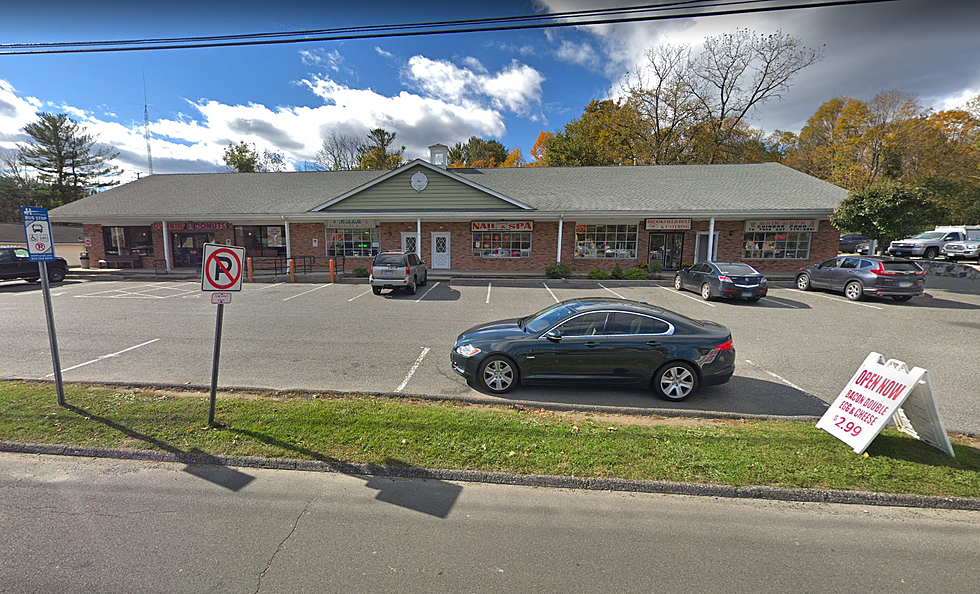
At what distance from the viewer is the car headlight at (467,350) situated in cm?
595

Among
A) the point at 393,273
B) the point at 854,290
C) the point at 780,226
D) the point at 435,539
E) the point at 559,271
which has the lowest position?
the point at 435,539

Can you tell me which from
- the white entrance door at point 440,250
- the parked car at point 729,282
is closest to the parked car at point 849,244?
the parked car at point 729,282

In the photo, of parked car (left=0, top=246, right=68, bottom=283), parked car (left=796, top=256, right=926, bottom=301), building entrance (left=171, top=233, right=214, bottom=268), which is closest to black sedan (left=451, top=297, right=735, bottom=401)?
parked car (left=796, top=256, right=926, bottom=301)

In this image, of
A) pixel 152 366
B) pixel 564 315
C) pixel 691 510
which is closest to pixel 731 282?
pixel 564 315

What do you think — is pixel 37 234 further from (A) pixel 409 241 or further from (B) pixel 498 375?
(A) pixel 409 241

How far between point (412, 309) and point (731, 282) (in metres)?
10.4

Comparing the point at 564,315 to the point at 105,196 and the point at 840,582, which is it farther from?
the point at 105,196

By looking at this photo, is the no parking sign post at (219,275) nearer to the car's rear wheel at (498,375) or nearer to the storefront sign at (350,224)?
the car's rear wheel at (498,375)

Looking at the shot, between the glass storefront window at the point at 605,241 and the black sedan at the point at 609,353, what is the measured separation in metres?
15.8

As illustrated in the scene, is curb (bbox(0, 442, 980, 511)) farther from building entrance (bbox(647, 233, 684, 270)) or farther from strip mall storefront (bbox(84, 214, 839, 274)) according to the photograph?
building entrance (bbox(647, 233, 684, 270))

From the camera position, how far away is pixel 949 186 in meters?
18.8

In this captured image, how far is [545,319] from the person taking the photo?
621 cm

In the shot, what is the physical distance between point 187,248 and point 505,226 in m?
18.9

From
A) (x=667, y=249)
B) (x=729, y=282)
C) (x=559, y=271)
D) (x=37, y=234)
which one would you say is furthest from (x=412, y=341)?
(x=667, y=249)
